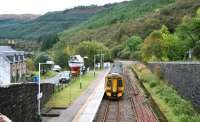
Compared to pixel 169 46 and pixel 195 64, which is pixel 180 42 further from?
pixel 195 64

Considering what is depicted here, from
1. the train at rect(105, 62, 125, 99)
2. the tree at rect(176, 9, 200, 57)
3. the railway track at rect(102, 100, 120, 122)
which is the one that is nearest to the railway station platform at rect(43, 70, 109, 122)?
the railway track at rect(102, 100, 120, 122)

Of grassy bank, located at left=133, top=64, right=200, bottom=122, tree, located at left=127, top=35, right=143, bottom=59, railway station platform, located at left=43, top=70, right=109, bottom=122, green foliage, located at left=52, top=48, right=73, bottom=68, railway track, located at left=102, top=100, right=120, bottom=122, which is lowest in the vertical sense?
railway track, located at left=102, top=100, right=120, bottom=122

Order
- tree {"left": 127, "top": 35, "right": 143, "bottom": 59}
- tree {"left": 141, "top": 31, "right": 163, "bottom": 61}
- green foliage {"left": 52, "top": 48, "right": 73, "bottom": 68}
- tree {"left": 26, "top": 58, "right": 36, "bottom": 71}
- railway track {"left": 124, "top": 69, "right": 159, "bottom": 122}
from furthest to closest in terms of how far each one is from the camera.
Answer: tree {"left": 127, "top": 35, "right": 143, "bottom": 59} → tree {"left": 141, "top": 31, "right": 163, "bottom": 61} → green foliage {"left": 52, "top": 48, "right": 73, "bottom": 68} → tree {"left": 26, "top": 58, "right": 36, "bottom": 71} → railway track {"left": 124, "top": 69, "right": 159, "bottom": 122}

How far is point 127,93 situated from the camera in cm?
5781

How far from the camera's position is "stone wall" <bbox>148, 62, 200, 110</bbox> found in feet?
125

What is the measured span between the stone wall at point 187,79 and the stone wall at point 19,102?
12.7 metres

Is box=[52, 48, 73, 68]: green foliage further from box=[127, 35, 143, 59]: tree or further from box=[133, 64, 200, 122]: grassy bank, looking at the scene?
box=[127, 35, 143, 59]: tree

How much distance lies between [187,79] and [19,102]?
22125mm

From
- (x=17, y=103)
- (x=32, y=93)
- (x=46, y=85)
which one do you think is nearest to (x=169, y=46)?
(x=46, y=85)

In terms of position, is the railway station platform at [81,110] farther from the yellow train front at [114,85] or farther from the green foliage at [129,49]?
the green foliage at [129,49]

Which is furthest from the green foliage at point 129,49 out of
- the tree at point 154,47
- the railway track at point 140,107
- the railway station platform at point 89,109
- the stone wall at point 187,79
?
the railway station platform at point 89,109

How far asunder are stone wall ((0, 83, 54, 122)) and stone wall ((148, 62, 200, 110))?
41.8 ft

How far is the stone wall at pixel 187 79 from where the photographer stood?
38188 mm

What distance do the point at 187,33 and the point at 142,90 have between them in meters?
26.7
